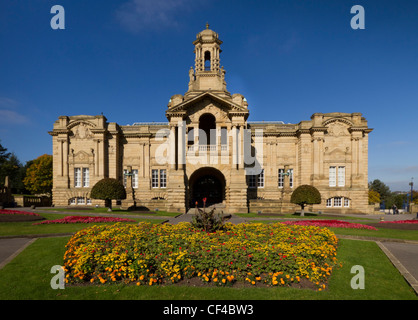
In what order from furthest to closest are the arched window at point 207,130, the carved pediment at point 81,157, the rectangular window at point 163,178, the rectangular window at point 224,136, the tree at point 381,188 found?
the tree at point 381,188 < the rectangular window at point 163,178 < the carved pediment at point 81,157 < the arched window at point 207,130 < the rectangular window at point 224,136

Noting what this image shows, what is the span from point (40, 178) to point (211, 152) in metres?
45.7

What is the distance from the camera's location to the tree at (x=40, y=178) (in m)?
52.6

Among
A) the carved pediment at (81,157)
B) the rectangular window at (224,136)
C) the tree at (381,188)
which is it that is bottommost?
the tree at (381,188)

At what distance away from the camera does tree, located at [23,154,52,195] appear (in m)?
52.6

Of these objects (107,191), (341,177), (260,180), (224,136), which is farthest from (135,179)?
(341,177)

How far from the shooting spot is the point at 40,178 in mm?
52938

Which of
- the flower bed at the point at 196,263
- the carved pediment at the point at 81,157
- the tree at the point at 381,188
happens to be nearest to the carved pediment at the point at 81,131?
the carved pediment at the point at 81,157

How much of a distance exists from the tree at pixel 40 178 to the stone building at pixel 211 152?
65.7ft

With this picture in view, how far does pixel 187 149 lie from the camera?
31109 mm

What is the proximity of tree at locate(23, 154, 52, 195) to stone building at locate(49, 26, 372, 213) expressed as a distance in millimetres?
20024

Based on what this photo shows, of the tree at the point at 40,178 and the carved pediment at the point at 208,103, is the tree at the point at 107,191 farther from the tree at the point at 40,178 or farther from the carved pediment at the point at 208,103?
the tree at the point at 40,178

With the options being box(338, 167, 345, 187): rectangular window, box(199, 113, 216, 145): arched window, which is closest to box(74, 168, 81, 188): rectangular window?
box(199, 113, 216, 145): arched window
